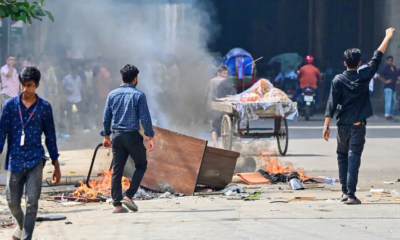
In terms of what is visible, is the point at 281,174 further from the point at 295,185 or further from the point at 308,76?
the point at 308,76

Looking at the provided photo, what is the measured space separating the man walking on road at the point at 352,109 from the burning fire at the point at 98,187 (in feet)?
8.63

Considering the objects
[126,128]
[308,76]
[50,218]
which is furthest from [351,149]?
[308,76]

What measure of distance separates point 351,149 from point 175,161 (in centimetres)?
205

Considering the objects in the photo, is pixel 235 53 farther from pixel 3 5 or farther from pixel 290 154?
pixel 3 5

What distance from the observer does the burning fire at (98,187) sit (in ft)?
27.2

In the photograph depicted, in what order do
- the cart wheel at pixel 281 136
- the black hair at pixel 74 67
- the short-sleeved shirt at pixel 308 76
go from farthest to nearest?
the short-sleeved shirt at pixel 308 76 → the black hair at pixel 74 67 → the cart wheel at pixel 281 136

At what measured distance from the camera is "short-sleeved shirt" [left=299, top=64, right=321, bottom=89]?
67.6ft

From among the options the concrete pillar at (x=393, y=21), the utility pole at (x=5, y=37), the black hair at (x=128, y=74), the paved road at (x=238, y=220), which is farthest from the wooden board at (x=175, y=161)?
the concrete pillar at (x=393, y=21)

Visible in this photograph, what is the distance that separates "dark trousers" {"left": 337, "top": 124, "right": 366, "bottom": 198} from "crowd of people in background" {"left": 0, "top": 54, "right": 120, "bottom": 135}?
36.7ft

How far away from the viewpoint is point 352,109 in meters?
7.30

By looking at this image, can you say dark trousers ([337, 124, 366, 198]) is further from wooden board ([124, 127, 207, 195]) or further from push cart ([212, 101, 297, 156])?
push cart ([212, 101, 297, 156])

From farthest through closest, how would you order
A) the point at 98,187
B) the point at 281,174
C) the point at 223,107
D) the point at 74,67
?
the point at 74,67
the point at 223,107
the point at 281,174
the point at 98,187

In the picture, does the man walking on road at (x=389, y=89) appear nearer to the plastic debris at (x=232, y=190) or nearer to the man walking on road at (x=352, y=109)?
the plastic debris at (x=232, y=190)

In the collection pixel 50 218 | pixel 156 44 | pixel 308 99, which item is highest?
pixel 156 44
